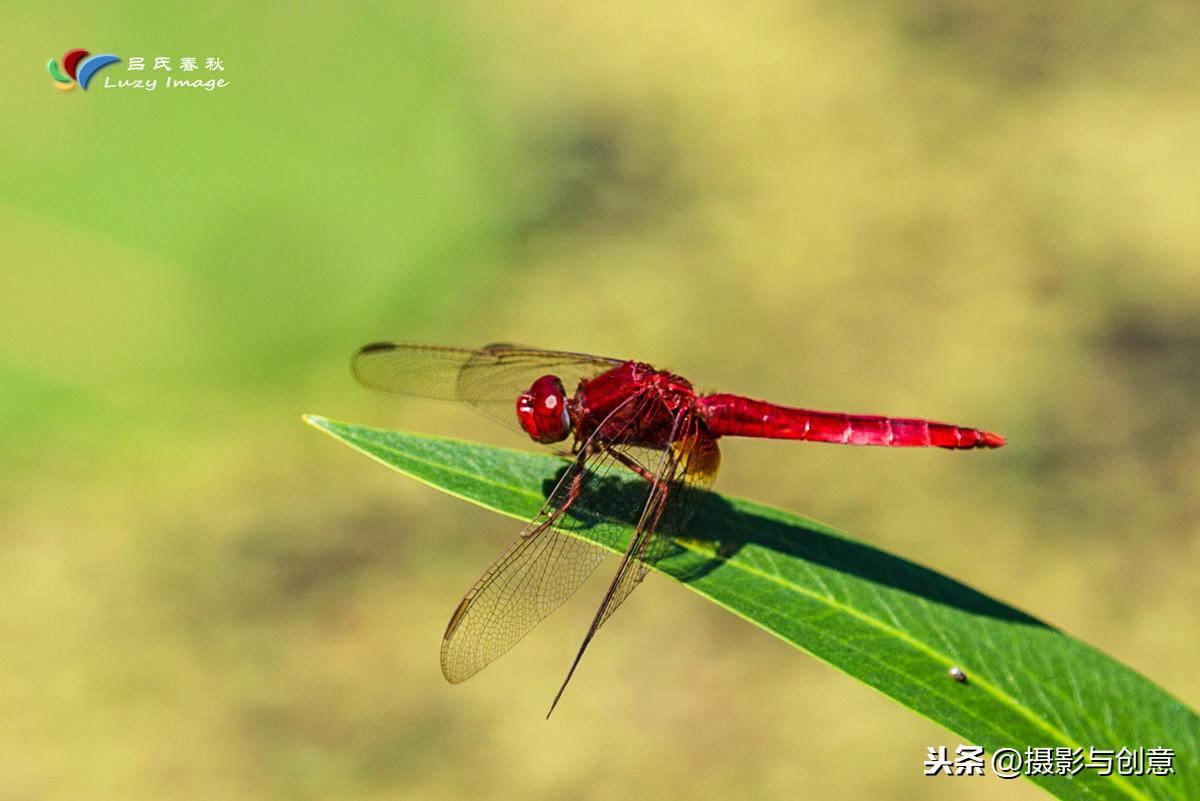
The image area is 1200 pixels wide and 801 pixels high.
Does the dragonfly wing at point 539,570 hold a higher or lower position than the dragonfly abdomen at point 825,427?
lower

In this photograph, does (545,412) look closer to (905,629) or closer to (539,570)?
(539,570)

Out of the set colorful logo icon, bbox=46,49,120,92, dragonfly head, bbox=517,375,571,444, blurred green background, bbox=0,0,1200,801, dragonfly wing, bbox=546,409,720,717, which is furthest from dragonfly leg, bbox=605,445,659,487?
colorful logo icon, bbox=46,49,120,92

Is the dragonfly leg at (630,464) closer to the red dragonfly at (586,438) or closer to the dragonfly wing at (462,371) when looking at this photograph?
the red dragonfly at (586,438)

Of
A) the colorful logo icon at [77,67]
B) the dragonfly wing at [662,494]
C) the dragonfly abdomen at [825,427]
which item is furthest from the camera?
the colorful logo icon at [77,67]

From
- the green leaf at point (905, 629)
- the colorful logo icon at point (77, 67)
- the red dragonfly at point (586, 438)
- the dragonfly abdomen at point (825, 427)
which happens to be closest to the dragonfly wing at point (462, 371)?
the red dragonfly at point (586, 438)

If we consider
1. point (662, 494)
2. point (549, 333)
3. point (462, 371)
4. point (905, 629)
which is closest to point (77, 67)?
point (549, 333)

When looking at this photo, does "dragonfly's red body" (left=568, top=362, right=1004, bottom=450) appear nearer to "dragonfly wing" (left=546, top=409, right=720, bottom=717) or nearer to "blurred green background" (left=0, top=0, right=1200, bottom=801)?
"dragonfly wing" (left=546, top=409, right=720, bottom=717)
